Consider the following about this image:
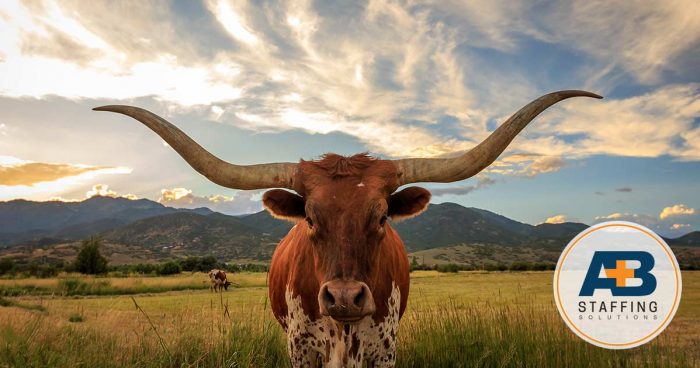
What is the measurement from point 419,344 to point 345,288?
14.8 feet

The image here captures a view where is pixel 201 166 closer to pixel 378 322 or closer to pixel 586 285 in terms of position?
pixel 378 322

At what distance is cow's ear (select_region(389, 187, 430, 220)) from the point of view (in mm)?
4168

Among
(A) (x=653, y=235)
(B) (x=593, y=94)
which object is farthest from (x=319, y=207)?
(A) (x=653, y=235)

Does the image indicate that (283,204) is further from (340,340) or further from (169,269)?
(169,269)

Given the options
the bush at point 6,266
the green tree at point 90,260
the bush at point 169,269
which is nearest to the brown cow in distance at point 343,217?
the bush at point 169,269

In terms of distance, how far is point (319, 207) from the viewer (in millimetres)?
3658

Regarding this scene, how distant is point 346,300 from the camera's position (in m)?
3.16

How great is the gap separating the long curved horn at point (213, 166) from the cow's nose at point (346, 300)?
129 cm

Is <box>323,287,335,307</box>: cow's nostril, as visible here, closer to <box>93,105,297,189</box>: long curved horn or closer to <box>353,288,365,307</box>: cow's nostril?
<box>353,288,365,307</box>: cow's nostril

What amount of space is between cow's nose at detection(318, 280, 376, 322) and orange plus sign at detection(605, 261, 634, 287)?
5411 mm

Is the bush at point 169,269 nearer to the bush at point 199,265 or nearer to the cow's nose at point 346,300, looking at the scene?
the bush at point 199,265

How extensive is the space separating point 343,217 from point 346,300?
684mm

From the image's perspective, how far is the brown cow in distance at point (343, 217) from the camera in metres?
3.43

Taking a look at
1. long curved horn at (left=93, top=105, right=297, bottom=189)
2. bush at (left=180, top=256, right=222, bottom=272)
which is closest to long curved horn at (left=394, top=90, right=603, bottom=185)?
long curved horn at (left=93, top=105, right=297, bottom=189)
